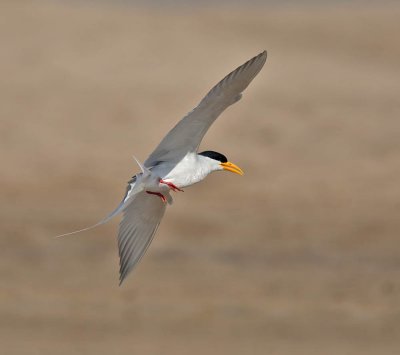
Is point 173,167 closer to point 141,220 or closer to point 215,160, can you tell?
point 215,160

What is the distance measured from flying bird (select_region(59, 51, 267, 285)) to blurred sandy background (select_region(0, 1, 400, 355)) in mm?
3311

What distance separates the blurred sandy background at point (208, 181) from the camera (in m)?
12.3

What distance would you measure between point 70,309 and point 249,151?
532 centimetres

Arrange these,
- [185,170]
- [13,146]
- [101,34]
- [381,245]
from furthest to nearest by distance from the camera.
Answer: [101,34] → [13,146] → [381,245] → [185,170]

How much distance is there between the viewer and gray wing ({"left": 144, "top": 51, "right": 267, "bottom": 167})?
24.3 ft

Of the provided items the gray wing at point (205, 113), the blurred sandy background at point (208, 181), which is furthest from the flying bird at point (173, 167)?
the blurred sandy background at point (208, 181)

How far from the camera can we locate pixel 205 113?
7543 millimetres

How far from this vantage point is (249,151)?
17.1 m

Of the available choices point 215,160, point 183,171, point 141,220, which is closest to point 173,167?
point 183,171

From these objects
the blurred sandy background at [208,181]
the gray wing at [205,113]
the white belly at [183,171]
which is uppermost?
the blurred sandy background at [208,181]

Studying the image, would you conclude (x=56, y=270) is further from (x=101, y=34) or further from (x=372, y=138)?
(x=101, y=34)

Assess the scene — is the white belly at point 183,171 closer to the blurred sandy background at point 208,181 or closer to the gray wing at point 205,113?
the gray wing at point 205,113

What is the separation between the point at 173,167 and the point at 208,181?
821 cm

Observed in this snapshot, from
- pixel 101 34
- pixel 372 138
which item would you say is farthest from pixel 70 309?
pixel 101 34
